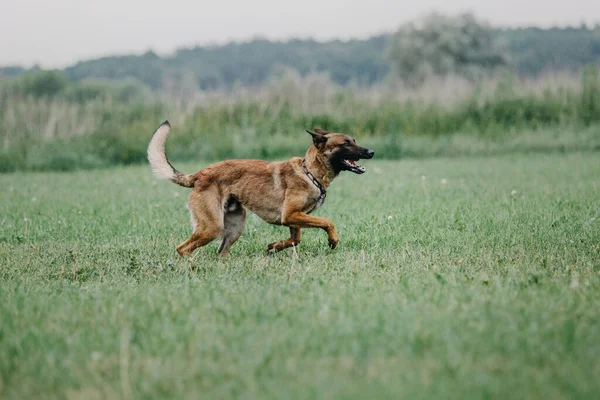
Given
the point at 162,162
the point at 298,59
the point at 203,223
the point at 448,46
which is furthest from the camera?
the point at 298,59

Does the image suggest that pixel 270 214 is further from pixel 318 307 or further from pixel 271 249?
pixel 318 307

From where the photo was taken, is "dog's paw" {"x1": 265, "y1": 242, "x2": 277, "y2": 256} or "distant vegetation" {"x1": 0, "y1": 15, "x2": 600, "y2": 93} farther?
"distant vegetation" {"x1": 0, "y1": 15, "x2": 600, "y2": 93}

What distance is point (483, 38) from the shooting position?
46.2 metres

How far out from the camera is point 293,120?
17578 millimetres

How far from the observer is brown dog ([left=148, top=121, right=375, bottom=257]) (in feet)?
20.2

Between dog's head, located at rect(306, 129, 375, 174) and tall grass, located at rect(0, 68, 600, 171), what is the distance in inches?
356

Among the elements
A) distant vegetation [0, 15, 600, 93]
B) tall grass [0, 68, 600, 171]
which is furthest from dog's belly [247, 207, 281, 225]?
distant vegetation [0, 15, 600, 93]

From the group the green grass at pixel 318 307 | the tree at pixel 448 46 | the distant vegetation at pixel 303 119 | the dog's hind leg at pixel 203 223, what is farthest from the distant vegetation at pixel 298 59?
the dog's hind leg at pixel 203 223

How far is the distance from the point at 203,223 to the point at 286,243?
779 mm

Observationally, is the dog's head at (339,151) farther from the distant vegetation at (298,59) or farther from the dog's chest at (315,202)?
the distant vegetation at (298,59)

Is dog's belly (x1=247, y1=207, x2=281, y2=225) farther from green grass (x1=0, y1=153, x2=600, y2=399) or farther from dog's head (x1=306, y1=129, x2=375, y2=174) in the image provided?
dog's head (x1=306, y1=129, x2=375, y2=174)

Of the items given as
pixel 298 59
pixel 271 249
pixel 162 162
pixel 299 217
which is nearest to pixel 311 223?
pixel 299 217

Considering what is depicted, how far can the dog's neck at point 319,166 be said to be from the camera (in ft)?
21.1

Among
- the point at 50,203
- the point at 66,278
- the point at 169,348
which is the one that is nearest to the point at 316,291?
the point at 169,348
